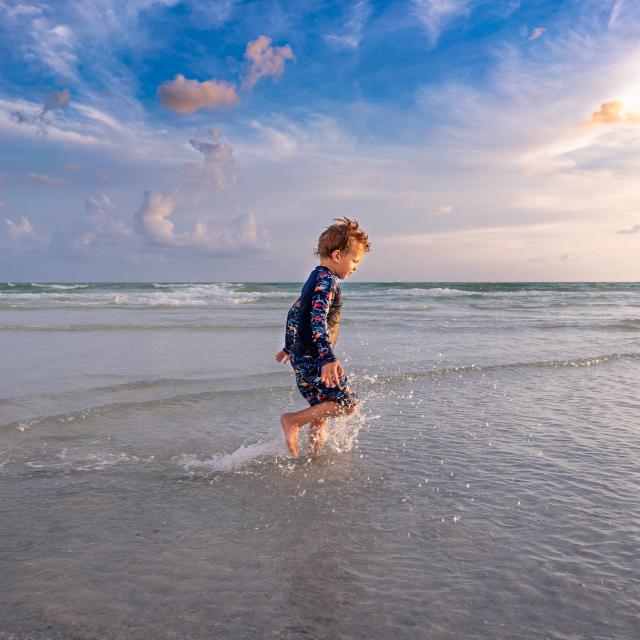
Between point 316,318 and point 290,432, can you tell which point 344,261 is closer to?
point 316,318

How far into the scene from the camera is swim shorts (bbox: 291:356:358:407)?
4.04 meters

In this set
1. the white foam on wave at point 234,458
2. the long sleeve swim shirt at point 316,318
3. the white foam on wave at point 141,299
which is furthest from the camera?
the white foam on wave at point 141,299

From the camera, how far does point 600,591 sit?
232cm

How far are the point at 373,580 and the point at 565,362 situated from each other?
698cm

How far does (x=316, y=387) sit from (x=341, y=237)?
109 centimetres

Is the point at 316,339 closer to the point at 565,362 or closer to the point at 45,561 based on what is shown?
the point at 45,561

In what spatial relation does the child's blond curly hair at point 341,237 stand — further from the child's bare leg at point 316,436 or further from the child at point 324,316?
the child's bare leg at point 316,436

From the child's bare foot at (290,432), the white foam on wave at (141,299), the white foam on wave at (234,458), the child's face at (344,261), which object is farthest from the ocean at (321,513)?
the white foam on wave at (141,299)

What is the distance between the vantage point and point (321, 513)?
313cm

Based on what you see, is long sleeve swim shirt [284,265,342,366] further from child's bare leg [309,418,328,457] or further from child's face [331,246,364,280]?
child's bare leg [309,418,328,457]

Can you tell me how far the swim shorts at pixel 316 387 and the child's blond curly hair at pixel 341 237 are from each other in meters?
0.79

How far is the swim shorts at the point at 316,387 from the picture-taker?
4.04m

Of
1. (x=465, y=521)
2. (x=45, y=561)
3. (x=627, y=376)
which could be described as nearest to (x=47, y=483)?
(x=45, y=561)

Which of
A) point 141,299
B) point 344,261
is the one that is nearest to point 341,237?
point 344,261
